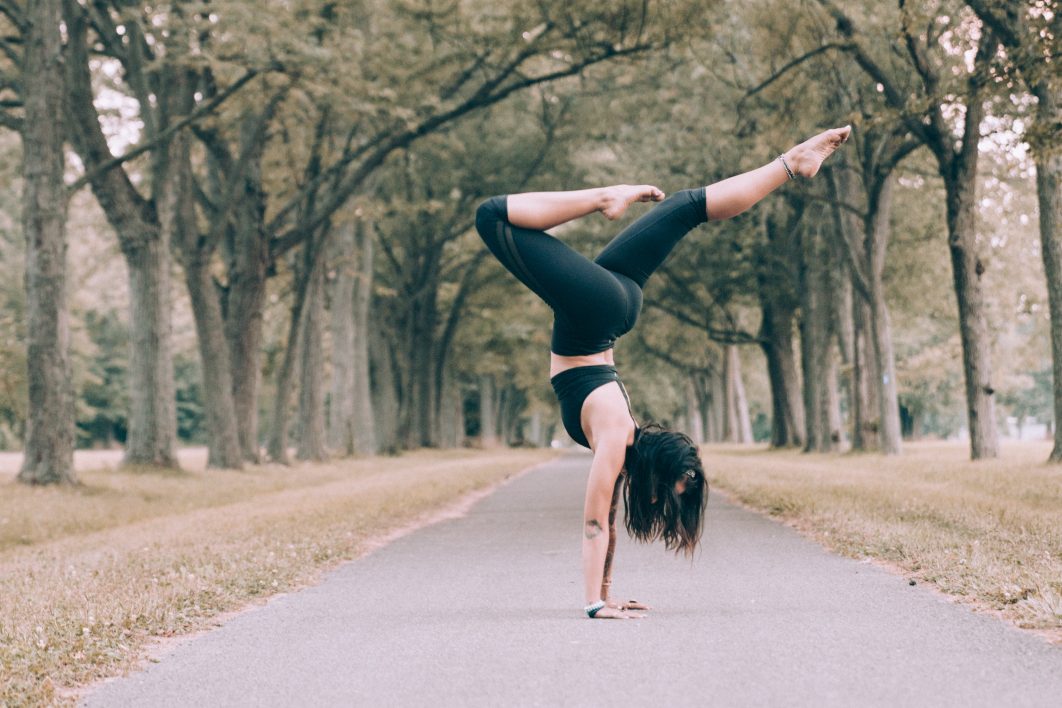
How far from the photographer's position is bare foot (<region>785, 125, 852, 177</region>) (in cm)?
589

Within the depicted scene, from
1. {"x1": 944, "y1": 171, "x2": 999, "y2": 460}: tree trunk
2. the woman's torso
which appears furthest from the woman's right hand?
{"x1": 944, "y1": 171, "x2": 999, "y2": 460}: tree trunk

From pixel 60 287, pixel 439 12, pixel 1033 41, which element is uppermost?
pixel 439 12

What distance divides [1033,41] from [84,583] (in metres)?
12.3

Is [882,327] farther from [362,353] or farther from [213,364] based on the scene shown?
[362,353]

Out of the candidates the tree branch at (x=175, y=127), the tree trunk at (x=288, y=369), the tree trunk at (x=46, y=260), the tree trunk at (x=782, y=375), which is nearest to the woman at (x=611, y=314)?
the tree trunk at (x=46, y=260)

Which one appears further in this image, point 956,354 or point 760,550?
point 956,354

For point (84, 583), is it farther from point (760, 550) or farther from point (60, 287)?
point (60, 287)

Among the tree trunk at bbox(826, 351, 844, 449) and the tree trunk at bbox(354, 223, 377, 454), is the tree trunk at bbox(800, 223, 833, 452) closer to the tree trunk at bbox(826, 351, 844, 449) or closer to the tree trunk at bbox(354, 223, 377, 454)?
the tree trunk at bbox(826, 351, 844, 449)

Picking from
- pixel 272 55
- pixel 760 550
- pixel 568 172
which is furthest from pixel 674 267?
pixel 760 550

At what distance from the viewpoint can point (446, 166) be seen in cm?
3253

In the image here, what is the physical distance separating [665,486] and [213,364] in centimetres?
1656

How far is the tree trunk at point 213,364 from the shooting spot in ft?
68.8

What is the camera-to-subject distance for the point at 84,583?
24.1 feet

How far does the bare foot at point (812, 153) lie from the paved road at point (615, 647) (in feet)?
7.61
